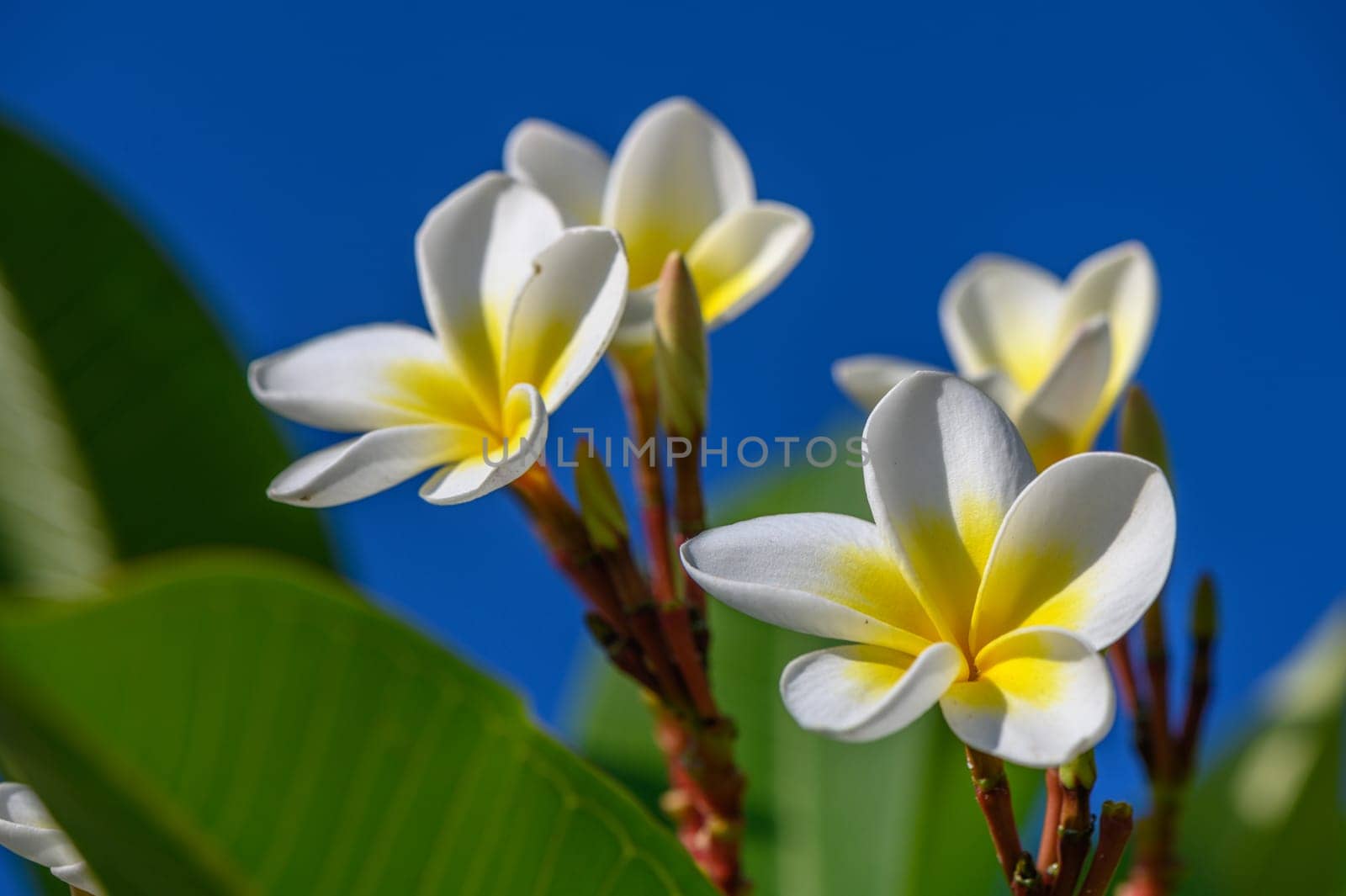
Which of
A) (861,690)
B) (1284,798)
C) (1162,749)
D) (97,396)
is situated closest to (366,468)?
(861,690)

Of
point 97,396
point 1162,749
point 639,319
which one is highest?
point 639,319

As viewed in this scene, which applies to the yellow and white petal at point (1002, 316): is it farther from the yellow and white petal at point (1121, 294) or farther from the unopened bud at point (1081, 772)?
the unopened bud at point (1081, 772)

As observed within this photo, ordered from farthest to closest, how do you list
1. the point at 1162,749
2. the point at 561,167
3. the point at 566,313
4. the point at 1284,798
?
the point at 1284,798
the point at 561,167
the point at 1162,749
the point at 566,313

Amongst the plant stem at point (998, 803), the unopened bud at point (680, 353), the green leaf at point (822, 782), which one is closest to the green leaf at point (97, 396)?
the green leaf at point (822, 782)

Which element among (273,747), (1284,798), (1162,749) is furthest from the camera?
(1284,798)

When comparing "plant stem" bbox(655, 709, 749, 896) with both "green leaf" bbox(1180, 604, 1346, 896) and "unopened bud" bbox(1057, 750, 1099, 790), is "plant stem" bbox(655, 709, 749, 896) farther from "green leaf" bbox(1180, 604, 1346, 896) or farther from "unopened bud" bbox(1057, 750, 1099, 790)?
"green leaf" bbox(1180, 604, 1346, 896)

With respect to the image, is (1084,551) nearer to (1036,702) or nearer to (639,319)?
(1036,702)

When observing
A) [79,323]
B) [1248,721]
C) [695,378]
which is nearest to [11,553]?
[79,323]

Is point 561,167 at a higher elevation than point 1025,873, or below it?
higher
